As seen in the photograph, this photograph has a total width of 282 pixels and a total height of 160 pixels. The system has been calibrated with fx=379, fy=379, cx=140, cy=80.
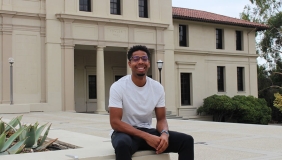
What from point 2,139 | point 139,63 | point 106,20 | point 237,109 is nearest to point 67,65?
point 106,20

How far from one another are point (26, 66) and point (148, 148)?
69.3 feet

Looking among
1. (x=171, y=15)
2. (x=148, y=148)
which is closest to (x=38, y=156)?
→ (x=148, y=148)

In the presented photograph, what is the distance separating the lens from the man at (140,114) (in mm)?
4184

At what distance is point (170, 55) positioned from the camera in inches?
1144

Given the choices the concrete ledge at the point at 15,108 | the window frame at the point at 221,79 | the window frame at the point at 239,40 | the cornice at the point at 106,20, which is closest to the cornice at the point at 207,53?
the window frame at the point at 239,40

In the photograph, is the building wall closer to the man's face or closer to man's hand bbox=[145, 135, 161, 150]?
the man's face

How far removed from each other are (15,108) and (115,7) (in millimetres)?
10362

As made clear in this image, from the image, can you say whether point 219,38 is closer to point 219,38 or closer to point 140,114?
point 219,38

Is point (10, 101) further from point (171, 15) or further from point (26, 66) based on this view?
point (171, 15)

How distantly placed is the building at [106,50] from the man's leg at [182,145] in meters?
19.1

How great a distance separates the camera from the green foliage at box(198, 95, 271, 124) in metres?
29.5

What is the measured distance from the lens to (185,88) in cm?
3150

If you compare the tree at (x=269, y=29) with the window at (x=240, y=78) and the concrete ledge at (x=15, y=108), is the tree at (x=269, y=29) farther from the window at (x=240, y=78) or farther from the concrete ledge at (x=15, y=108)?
the concrete ledge at (x=15, y=108)

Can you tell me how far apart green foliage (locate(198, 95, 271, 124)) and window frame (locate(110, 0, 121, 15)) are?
33.5 feet
